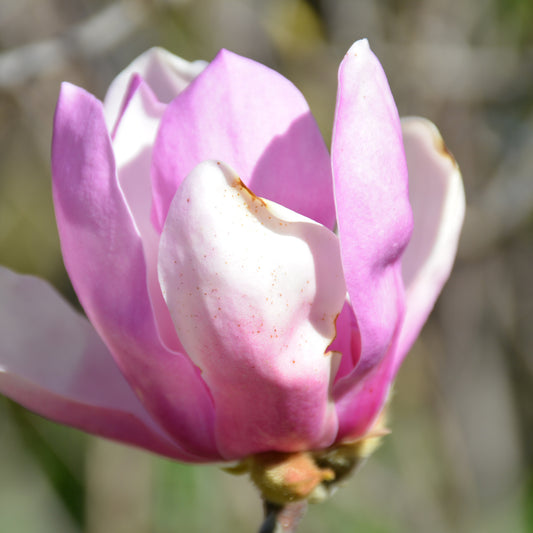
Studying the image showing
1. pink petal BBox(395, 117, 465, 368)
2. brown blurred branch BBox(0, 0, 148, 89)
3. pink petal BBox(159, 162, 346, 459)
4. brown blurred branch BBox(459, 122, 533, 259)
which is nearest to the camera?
pink petal BBox(159, 162, 346, 459)

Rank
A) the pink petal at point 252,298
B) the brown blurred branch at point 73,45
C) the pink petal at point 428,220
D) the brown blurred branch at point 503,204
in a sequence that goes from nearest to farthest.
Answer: the pink petal at point 252,298 → the pink petal at point 428,220 → the brown blurred branch at point 73,45 → the brown blurred branch at point 503,204

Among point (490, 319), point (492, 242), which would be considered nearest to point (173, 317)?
point (492, 242)

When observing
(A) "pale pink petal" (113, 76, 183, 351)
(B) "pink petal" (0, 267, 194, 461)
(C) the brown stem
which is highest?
(A) "pale pink petal" (113, 76, 183, 351)

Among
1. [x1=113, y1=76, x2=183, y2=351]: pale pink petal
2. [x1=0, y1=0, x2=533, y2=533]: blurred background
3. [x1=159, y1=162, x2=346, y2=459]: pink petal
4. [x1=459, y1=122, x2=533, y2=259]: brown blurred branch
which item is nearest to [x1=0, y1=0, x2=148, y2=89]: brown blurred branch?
[x1=0, y1=0, x2=533, y2=533]: blurred background

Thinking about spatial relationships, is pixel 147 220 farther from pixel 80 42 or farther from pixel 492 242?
pixel 492 242

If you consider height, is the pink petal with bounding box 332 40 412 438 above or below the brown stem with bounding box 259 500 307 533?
above

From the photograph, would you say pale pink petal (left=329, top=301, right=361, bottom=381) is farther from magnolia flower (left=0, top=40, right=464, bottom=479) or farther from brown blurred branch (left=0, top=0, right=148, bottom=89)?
brown blurred branch (left=0, top=0, right=148, bottom=89)

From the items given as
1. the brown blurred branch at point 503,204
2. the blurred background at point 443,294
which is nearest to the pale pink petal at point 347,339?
the blurred background at point 443,294

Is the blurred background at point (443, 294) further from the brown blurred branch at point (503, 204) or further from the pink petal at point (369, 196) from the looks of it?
the pink petal at point (369, 196)
